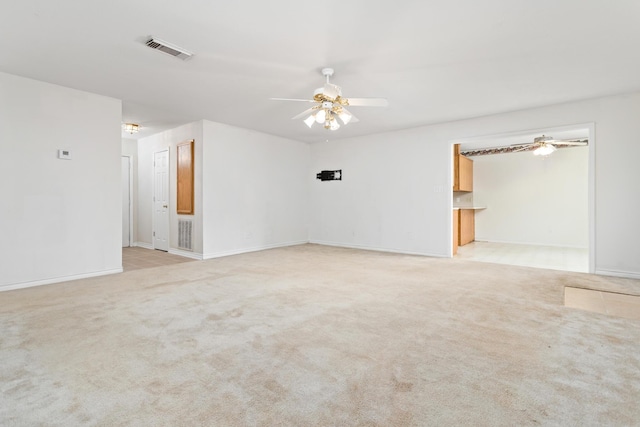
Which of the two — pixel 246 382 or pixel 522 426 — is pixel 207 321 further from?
pixel 522 426

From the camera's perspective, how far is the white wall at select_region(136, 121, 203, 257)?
5980 millimetres

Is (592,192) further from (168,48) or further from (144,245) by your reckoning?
(144,245)

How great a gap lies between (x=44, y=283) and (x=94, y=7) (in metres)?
3.46

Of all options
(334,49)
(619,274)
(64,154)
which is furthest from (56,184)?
(619,274)

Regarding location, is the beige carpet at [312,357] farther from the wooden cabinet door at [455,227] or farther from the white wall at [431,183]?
the wooden cabinet door at [455,227]

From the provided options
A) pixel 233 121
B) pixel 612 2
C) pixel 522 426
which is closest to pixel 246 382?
pixel 522 426

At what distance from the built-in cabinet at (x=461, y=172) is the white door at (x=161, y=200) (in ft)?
20.7

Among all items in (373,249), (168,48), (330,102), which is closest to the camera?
(168,48)

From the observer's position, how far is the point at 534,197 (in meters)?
8.03

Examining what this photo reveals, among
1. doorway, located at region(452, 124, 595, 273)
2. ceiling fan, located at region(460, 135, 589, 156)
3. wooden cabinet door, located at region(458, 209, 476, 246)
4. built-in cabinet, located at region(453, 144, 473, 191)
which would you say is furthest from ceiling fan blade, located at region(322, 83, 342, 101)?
wooden cabinet door, located at region(458, 209, 476, 246)

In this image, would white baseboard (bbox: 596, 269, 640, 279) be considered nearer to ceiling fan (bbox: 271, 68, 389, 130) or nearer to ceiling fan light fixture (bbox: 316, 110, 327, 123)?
ceiling fan (bbox: 271, 68, 389, 130)

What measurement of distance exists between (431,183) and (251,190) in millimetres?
3781

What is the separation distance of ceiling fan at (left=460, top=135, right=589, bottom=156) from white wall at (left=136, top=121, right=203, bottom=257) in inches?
258

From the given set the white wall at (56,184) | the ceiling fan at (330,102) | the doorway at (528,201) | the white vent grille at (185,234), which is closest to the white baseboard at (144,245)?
the white vent grille at (185,234)
